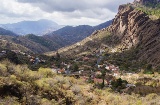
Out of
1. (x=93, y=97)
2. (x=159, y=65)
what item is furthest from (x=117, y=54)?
(x=93, y=97)

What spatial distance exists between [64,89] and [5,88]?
52.3ft

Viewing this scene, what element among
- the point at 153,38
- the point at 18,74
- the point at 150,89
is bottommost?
the point at 150,89

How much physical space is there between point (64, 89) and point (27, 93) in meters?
13.8

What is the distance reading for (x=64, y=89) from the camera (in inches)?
2125

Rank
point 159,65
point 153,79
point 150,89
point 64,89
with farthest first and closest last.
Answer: point 159,65, point 153,79, point 150,89, point 64,89

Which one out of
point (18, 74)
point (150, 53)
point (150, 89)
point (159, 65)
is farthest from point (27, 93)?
point (150, 53)

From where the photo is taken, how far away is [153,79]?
340 ft

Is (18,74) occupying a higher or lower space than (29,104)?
higher

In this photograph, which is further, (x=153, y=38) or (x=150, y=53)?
(x=153, y=38)

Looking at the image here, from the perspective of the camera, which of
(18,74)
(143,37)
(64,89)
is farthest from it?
(143,37)

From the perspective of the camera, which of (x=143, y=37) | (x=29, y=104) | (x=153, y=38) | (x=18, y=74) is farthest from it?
(x=143, y=37)

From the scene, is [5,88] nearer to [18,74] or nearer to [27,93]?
[27,93]

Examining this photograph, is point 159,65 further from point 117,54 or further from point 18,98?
point 18,98

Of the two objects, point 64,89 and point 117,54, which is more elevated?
point 117,54
